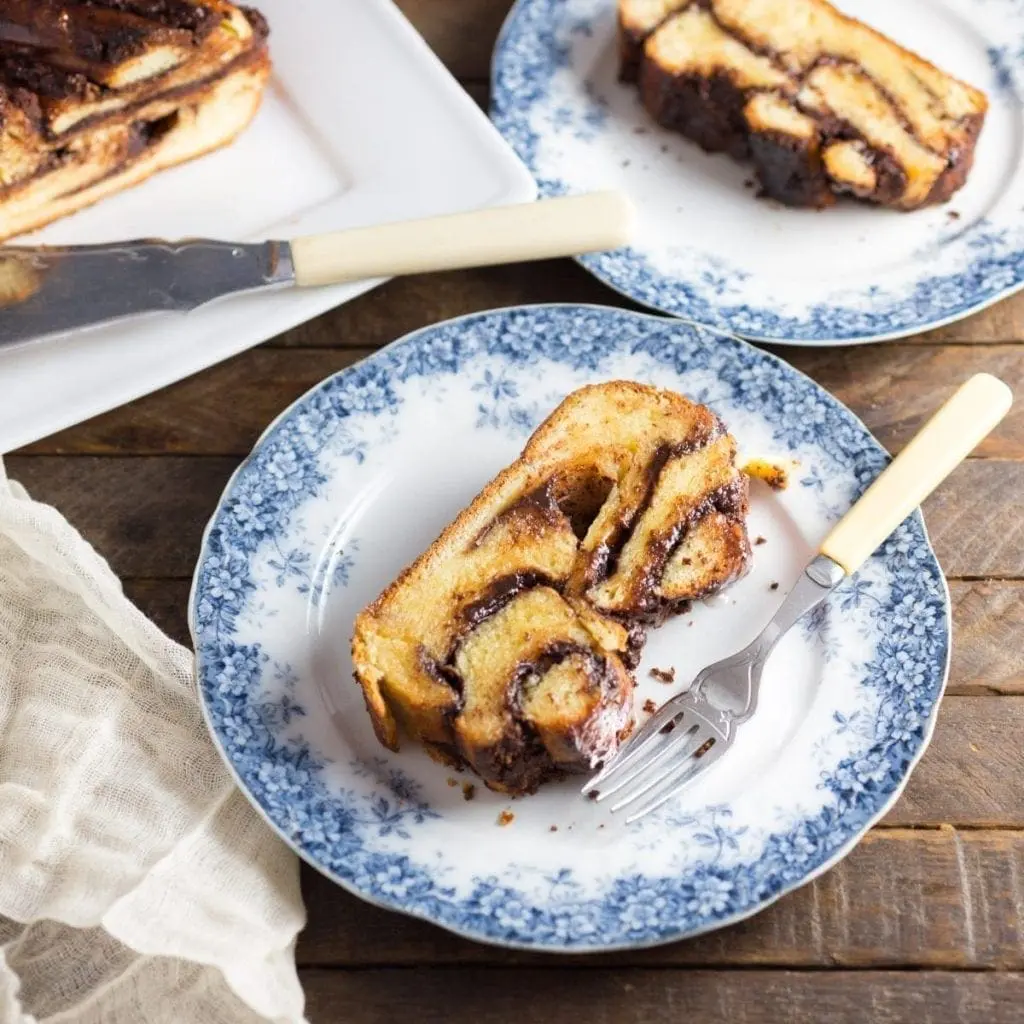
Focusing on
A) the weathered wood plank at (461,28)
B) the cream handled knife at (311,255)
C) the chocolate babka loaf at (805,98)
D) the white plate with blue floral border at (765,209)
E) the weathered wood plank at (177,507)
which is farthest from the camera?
the weathered wood plank at (461,28)

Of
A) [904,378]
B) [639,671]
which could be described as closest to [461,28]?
[904,378]

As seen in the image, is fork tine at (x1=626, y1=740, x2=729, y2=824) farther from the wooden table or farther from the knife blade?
the knife blade

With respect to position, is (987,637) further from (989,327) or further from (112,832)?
(112,832)

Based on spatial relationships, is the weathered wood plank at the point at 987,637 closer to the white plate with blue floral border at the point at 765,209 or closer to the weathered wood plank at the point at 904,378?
the weathered wood plank at the point at 904,378

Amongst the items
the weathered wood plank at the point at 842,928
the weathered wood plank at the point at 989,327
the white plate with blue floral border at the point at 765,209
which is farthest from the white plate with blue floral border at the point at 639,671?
the weathered wood plank at the point at 989,327

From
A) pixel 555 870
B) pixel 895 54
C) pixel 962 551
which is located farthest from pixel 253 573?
pixel 895 54

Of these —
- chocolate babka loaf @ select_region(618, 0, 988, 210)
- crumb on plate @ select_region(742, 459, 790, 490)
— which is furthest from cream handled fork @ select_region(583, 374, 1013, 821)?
chocolate babka loaf @ select_region(618, 0, 988, 210)
